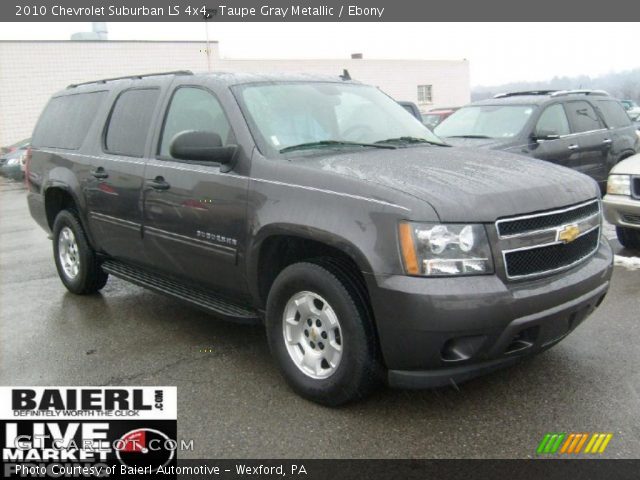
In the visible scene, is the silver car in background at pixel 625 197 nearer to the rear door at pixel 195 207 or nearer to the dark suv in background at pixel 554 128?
the dark suv in background at pixel 554 128

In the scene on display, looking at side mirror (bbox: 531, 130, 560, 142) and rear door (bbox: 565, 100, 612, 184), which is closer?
side mirror (bbox: 531, 130, 560, 142)

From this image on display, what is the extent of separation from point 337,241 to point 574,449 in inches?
60.9

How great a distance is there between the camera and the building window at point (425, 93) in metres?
44.2

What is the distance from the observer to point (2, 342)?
4883 mm

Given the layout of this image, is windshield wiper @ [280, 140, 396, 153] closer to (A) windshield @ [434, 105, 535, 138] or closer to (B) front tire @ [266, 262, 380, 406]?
(B) front tire @ [266, 262, 380, 406]

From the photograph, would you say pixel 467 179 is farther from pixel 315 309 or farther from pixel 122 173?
pixel 122 173

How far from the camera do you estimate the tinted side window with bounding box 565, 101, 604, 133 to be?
9000 millimetres

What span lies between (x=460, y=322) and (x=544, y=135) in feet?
19.5

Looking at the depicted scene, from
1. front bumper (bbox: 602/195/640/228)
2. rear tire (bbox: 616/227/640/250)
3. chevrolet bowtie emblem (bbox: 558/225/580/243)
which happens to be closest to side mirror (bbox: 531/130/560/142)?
rear tire (bbox: 616/227/640/250)

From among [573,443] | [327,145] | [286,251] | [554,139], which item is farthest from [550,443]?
[554,139]

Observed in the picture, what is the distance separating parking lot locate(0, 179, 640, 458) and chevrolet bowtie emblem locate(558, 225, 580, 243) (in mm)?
920

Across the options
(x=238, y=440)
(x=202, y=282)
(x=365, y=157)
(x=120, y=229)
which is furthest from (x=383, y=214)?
(x=120, y=229)

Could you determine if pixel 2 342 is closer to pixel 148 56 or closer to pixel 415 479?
pixel 415 479

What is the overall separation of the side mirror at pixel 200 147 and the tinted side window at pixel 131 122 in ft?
3.63
